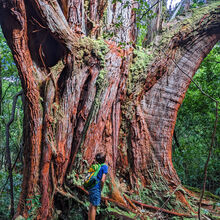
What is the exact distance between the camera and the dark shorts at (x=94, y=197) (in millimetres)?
2756

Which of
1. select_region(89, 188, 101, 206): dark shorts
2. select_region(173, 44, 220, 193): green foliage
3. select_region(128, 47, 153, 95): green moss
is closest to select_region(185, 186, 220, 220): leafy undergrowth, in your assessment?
select_region(89, 188, 101, 206): dark shorts

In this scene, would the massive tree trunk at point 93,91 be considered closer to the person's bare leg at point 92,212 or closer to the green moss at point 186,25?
the green moss at point 186,25

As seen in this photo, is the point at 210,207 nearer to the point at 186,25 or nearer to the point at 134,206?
the point at 134,206

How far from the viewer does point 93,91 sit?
3.64 m

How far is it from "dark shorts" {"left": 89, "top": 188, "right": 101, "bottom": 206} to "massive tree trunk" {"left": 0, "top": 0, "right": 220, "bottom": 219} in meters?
0.47

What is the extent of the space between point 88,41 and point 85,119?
1.43m

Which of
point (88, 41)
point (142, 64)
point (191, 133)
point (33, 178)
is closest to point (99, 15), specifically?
point (88, 41)

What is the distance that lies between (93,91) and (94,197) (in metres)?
1.75

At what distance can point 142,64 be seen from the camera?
4.11m

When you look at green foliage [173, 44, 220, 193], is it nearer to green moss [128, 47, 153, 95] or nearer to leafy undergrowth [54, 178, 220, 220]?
green moss [128, 47, 153, 95]

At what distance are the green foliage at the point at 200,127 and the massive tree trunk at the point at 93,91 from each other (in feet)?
6.79

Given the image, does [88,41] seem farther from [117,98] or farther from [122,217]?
[122,217]

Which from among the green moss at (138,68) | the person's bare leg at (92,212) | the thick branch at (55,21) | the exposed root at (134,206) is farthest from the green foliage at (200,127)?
the thick branch at (55,21)

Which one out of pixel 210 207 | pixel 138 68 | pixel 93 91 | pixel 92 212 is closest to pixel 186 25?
pixel 138 68
